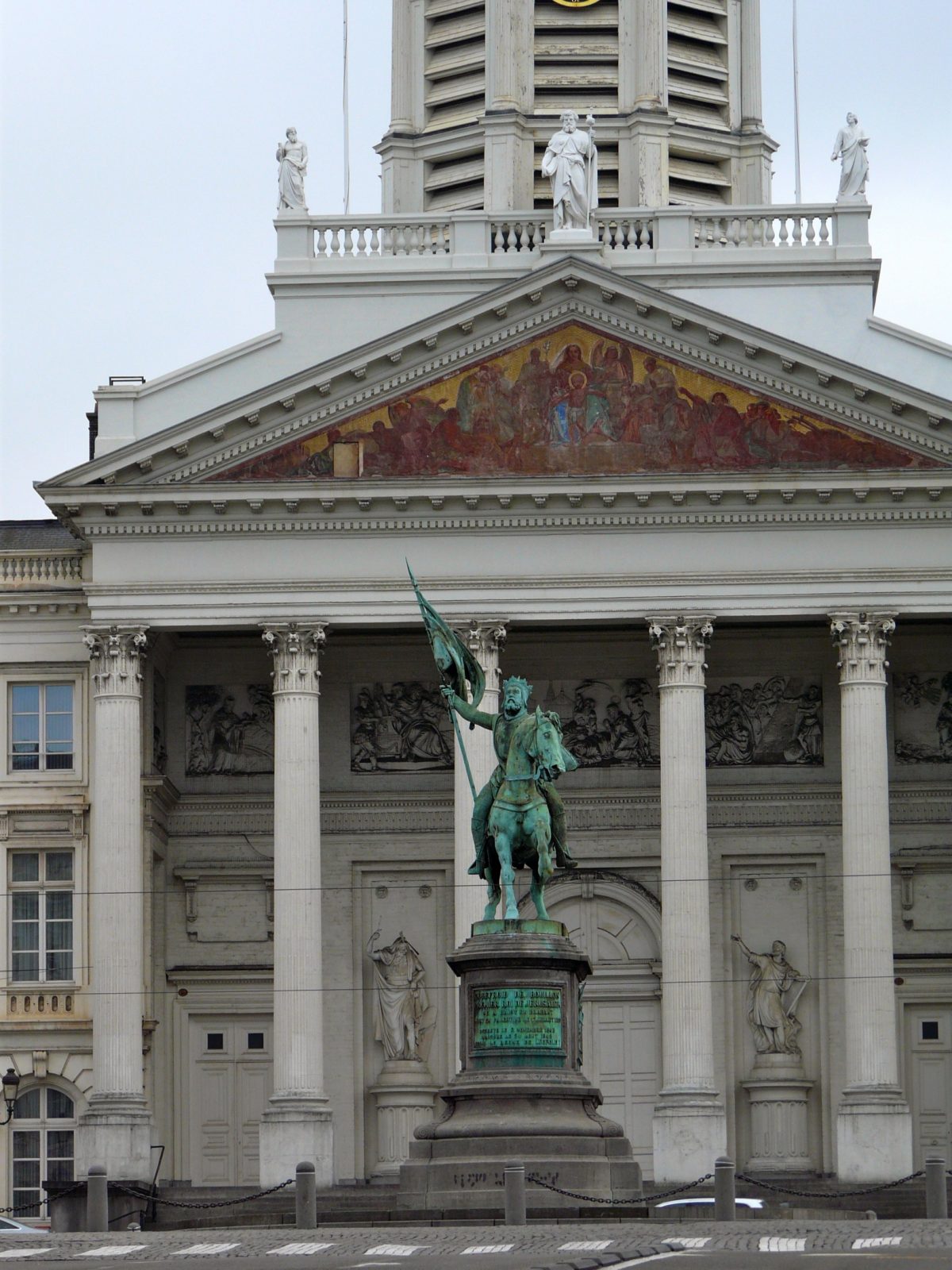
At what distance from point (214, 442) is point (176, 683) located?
6273 mm

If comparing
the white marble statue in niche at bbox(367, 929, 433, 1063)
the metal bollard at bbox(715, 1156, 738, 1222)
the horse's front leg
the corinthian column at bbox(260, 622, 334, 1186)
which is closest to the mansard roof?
the corinthian column at bbox(260, 622, 334, 1186)

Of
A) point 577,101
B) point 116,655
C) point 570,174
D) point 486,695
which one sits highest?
point 577,101

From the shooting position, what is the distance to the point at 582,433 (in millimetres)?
59219

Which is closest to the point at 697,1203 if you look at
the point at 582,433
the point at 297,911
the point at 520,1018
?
the point at 520,1018

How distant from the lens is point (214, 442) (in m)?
59.0

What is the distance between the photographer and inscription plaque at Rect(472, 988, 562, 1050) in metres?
39.9

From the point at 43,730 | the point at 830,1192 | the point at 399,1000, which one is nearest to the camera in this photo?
the point at 830,1192

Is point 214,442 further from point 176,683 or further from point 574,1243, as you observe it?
point 574,1243

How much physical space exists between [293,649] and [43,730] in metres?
5.54

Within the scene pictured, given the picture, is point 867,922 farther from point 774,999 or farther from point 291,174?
point 291,174

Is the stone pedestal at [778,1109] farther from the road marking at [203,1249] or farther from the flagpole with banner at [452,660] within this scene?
the road marking at [203,1249]

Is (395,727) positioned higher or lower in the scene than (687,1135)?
higher

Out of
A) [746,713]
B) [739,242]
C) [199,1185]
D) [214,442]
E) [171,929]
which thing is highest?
[739,242]

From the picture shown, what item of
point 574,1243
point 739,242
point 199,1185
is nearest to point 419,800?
point 199,1185
